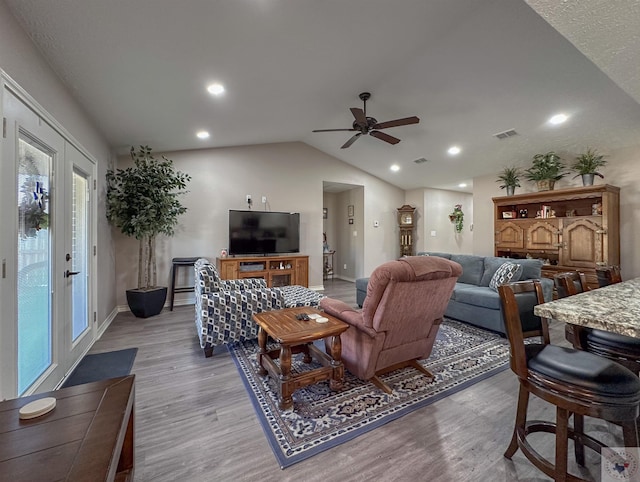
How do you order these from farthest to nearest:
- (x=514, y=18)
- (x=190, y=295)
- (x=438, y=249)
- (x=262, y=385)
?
(x=438, y=249)
(x=190, y=295)
(x=514, y=18)
(x=262, y=385)

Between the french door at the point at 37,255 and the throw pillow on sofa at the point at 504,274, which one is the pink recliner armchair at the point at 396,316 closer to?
the throw pillow on sofa at the point at 504,274

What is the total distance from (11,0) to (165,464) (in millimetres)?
2814

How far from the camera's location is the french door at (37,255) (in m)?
1.61

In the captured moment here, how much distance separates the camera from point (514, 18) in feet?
8.04

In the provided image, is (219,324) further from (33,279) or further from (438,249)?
(438,249)

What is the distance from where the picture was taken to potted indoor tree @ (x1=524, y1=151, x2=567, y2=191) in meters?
4.44

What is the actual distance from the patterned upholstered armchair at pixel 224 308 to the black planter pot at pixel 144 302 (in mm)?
1507

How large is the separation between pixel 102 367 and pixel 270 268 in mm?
2923

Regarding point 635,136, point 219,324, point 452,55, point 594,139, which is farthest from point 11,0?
point 635,136

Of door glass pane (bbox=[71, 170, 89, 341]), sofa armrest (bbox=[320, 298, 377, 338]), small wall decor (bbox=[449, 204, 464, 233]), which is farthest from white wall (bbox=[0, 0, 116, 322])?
small wall decor (bbox=[449, 204, 464, 233])

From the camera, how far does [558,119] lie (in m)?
3.73

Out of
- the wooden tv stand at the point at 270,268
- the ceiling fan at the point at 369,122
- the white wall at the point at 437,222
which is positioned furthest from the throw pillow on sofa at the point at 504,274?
the white wall at the point at 437,222

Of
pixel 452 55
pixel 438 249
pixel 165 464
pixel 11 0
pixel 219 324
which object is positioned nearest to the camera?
pixel 165 464

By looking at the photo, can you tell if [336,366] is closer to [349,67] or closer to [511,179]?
[349,67]
